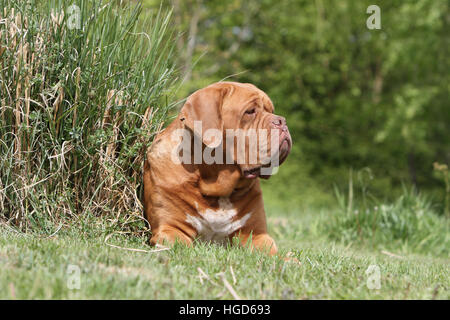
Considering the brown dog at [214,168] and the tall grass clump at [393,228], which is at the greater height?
the brown dog at [214,168]

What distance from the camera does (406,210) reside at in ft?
16.6

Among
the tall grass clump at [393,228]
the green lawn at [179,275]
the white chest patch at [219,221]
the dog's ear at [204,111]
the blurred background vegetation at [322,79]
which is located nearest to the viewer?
the green lawn at [179,275]

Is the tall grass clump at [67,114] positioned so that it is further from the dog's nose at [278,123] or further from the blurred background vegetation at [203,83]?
the dog's nose at [278,123]

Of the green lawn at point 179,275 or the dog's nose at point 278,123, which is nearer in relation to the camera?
the green lawn at point 179,275

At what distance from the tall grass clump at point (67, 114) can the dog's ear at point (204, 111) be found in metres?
0.47

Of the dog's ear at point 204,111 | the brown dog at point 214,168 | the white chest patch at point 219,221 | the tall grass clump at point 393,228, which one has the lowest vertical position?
the tall grass clump at point 393,228

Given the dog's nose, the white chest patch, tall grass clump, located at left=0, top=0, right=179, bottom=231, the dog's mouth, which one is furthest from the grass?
the dog's nose

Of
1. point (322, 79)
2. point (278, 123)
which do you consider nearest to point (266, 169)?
point (278, 123)

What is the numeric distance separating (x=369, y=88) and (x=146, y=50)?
10.2 metres

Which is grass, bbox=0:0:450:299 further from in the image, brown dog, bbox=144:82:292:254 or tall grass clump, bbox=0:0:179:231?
brown dog, bbox=144:82:292:254

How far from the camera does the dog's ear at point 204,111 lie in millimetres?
2830

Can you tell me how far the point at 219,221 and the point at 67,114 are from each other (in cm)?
112

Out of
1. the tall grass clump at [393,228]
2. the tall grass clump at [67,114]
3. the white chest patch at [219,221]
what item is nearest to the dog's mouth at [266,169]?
the white chest patch at [219,221]
